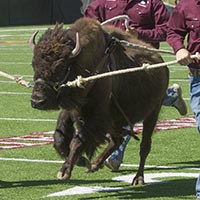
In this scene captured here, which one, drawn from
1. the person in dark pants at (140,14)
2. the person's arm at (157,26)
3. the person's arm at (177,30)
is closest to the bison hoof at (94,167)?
the person in dark pants at (140,14)

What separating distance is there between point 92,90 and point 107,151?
1.09 metres

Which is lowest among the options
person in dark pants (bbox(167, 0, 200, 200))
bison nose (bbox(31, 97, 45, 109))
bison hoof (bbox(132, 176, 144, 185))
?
bison hoof (bbox(132, 176, 144, 185))

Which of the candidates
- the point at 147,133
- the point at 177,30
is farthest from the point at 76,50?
the point at 147,133

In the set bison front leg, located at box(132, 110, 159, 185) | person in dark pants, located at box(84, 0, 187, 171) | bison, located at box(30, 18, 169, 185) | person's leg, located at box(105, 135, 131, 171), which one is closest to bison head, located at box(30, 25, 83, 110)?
bison, located at box(30, 18, 169, 185)

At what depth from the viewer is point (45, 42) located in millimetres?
8258

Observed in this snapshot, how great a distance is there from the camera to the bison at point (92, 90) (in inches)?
322

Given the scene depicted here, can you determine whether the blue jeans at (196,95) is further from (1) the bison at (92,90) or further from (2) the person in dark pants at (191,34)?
(1) the bison at (92,90)

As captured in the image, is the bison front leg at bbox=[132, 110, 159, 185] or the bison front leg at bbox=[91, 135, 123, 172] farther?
the bison front leg at bbox=[132, 110, 159, 185]

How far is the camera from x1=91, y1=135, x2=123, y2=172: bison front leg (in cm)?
923

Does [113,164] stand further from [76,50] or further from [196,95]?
[196,95]

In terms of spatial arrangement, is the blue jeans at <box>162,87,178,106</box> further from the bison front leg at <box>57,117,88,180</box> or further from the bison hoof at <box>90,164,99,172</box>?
the bison front leg at <box>57,117,88,180</box>

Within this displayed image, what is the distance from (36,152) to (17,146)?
60 cm

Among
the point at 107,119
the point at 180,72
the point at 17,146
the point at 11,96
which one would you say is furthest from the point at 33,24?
the point at 107,119

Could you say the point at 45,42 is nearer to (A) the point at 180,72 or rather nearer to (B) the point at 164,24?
(B) the point at 164,24
